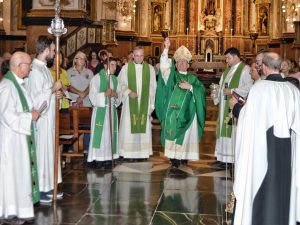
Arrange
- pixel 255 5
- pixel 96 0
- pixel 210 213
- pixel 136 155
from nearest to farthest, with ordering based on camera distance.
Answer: pixel 210 213
pixel 136 155
pixel 96 0
pixel 255 5

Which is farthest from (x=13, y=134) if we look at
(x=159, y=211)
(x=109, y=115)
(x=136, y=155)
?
(x=136, y=155)

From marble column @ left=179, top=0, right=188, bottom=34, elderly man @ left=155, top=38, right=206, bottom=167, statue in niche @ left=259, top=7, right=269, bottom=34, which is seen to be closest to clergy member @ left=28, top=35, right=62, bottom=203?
elderly man @ left=155, top=38, right=206, bottom=167

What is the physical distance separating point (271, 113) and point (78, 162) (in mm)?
5497

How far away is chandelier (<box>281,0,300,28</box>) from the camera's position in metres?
25.8

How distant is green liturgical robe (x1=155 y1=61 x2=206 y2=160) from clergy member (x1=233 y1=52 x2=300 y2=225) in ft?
14.2

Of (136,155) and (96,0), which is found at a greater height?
(96,0)

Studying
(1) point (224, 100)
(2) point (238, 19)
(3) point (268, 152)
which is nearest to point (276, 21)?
(2) point (238, 19)

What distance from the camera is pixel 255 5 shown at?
3231 cm

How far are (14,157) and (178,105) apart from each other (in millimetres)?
4426

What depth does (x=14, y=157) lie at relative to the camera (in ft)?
20.0

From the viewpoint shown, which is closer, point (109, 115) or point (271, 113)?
point (271, 113)

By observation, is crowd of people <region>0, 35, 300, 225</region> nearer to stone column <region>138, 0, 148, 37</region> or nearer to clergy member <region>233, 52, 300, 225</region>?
clergy member <region>233, 52, 300, 225</region>

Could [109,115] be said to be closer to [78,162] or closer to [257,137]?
[78,162]

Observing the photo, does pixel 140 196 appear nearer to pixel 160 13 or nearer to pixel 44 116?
pixel 44 116
